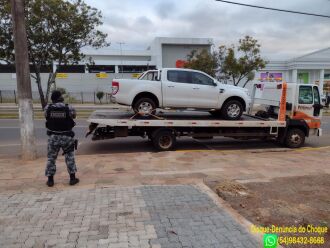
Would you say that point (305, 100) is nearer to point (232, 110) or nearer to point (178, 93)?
point (232, 110)

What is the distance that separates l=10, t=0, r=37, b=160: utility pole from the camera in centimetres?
803

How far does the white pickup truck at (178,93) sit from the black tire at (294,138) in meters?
1.84

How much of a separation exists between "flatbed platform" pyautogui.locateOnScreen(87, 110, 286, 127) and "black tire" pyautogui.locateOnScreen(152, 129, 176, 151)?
0.80 feet

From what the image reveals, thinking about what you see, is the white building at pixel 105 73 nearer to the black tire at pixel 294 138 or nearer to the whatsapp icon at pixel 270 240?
the black tire at pixel 294 138

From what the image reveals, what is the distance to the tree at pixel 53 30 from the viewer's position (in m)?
19.5

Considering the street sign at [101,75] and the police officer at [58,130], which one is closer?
the police officer at [58,130]

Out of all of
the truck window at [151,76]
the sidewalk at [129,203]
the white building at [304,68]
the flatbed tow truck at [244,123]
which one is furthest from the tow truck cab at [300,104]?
the white building at [304,68]

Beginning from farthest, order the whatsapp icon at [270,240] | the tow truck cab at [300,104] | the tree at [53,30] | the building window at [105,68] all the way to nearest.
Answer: the building window at [105,68] < the tree at [53,30] < the tow truck cab at [300,104] < the whatsapp icon at [270,240]

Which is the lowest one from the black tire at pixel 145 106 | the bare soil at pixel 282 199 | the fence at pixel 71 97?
the bare soil at pixel 282 199

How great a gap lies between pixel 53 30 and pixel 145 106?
1333 cm

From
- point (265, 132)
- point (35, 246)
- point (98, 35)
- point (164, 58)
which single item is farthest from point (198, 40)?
point (35, 246)

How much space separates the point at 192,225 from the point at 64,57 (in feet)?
65.4

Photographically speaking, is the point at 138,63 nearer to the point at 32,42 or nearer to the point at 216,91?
the point at 32,42

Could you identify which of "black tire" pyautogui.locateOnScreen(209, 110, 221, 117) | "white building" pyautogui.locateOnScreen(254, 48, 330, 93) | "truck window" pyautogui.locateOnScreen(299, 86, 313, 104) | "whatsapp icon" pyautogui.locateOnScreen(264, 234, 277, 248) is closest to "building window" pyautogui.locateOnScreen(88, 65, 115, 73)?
"white building" pyautogui.locateOnScreen(254, 48, 330, 93)
